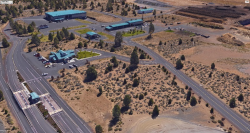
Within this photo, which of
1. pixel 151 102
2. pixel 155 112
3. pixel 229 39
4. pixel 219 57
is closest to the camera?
pixel 155 112

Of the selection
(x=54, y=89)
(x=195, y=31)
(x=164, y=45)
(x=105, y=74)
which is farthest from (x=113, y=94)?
(x=195, y=31)

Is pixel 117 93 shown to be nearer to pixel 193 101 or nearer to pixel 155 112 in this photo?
pixel 155 112

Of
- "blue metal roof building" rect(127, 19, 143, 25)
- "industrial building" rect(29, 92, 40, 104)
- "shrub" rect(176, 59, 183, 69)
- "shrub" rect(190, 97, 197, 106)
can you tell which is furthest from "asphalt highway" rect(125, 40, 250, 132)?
"blue metal roof building" rect(127, 19, 143, 25)

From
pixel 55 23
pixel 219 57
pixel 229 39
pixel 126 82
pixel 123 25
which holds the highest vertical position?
pixel 123 25

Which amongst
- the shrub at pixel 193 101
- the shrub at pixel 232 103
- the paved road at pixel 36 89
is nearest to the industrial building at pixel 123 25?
the paved road at pixel 36 89

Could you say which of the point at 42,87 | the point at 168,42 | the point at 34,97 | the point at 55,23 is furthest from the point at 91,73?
the point at 55,23

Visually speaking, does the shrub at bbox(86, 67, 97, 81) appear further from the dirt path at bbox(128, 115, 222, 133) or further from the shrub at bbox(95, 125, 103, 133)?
the shrub at bbox(95, 125, 103, 133)

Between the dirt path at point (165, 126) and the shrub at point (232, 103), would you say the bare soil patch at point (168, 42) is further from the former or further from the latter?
the dirt path at point (165, 126)
